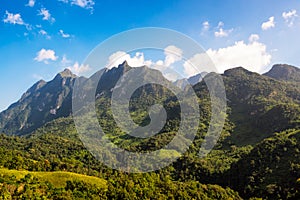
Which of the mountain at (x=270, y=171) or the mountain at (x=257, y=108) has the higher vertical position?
the mountain at (x=257, y=108)

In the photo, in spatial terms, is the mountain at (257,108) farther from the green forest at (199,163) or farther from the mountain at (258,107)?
the green forest at (199,163)

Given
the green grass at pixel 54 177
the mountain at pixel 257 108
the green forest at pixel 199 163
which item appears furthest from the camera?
the mountain at pixel 257 108

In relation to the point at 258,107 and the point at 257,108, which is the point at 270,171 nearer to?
the point at 257,108

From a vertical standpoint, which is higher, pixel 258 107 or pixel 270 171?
pixel 258 107

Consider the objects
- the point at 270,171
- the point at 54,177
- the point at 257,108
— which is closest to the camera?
the point at 54,177

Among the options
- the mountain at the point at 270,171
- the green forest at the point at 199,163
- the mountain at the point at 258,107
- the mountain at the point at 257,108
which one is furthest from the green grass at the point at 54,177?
the mountain at the point at 258,107

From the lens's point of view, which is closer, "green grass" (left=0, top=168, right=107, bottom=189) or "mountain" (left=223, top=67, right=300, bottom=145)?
"green grass" (left=0, top=168, right=107, bottom=189)

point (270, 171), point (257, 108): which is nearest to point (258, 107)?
point (257, 108)

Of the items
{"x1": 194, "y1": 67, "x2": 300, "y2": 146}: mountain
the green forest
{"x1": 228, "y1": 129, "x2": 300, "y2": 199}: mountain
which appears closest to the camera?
the green forest

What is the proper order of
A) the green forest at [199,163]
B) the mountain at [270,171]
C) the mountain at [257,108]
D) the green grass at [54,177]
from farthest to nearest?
the mountain at [257,108]
the mountain at [270,171]
the green forest at [199,163]
the green grass at [54,177]

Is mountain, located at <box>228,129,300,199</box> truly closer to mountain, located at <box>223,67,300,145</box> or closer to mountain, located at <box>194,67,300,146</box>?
mountain, located at <box>194,67,300,146</box>

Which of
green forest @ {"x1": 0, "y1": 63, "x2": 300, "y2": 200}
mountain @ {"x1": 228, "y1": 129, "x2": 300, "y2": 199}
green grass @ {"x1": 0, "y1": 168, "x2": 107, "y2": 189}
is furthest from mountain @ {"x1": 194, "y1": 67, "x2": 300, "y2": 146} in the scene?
green grass @ {"x1": 0, "y1": 168, "x2": 107, "y2": 189}

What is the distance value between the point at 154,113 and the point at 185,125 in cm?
2990

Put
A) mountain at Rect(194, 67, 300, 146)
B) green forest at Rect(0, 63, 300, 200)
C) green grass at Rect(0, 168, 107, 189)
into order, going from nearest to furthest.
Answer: green grass at Rect(0, 168, 107, 189) < green forest at Rect(0, 63, 300, 200) < mountain at Rect(194, 67, 300, 146)
